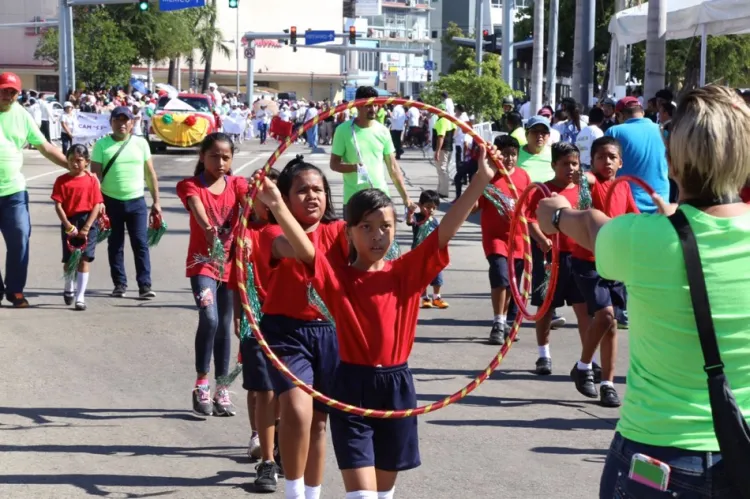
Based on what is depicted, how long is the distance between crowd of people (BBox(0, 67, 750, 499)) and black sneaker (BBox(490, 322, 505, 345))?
1 cm

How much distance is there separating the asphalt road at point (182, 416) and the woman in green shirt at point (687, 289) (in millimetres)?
3057

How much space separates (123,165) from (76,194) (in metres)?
0.56

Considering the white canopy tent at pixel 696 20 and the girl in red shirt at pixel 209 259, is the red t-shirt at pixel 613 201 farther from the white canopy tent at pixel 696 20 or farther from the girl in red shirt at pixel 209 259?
the white canopy tent at pixel 696 20

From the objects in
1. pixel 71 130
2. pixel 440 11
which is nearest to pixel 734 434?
pixel 71 130

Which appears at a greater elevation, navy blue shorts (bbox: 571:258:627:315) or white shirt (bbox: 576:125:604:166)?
white shirt (bbox: 576:125:604:166)

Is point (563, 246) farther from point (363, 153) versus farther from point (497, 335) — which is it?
point (363, 153)

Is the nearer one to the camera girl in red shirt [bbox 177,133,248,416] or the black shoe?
girl in red shirt [bbox 177,133,248,416]

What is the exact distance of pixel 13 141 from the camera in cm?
1130

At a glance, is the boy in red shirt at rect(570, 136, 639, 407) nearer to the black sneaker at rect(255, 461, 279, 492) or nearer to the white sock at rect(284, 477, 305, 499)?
the black sneaker at rect(255, 461, 279, 492)

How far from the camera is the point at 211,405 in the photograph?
7613 mm

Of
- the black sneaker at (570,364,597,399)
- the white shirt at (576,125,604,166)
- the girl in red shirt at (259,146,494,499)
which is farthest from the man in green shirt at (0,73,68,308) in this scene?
the girl in red shirt at (259,146,494,499)

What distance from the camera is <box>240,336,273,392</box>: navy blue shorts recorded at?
613cm

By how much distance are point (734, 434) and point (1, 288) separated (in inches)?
389

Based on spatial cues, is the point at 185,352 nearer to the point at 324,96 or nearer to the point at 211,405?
the point at 211,405
